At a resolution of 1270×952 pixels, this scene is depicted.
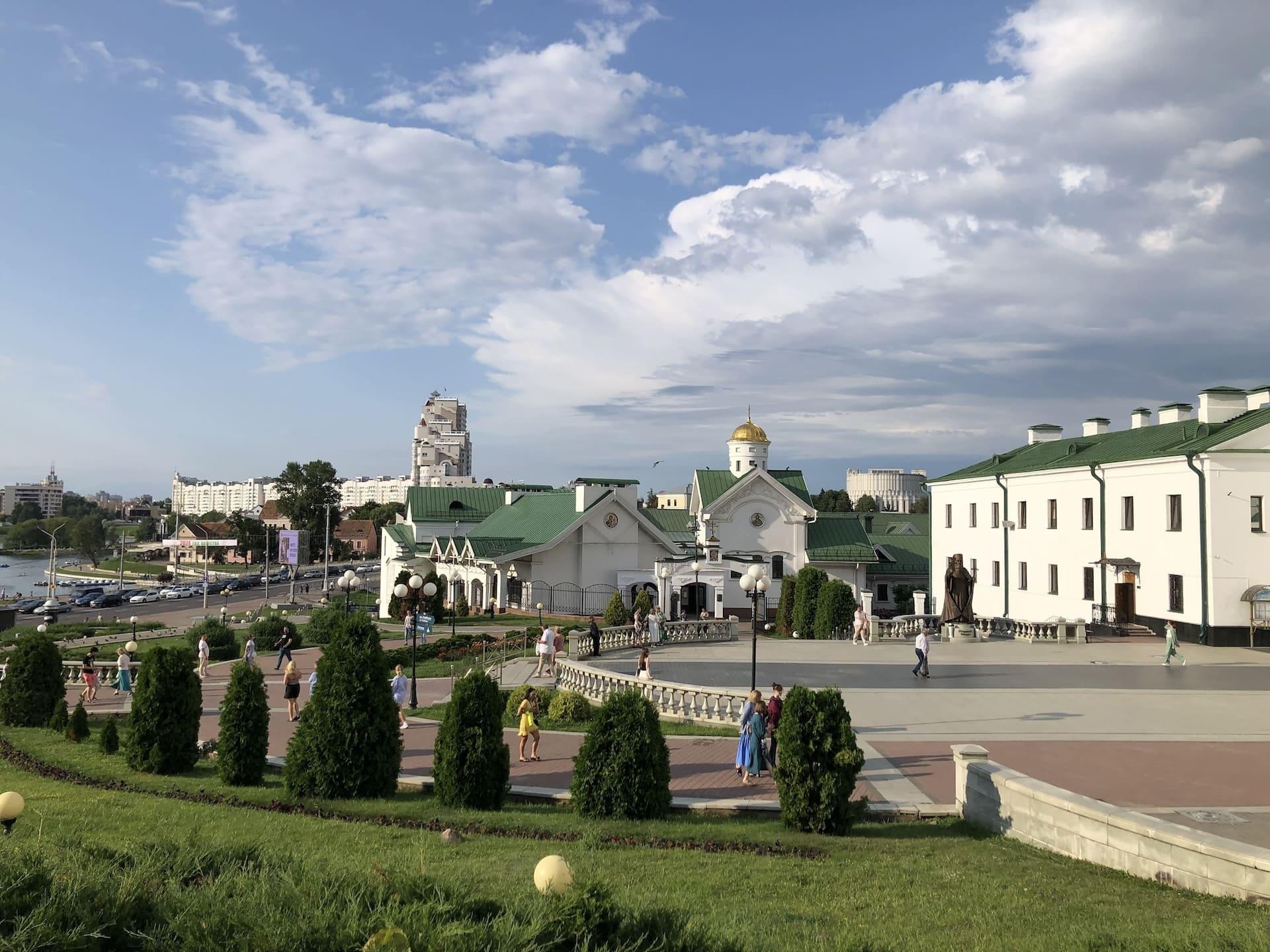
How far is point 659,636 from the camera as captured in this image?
29.2 metres

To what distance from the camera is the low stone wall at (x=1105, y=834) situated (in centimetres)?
750

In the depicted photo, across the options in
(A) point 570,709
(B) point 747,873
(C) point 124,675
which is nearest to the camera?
(B) point 747,873

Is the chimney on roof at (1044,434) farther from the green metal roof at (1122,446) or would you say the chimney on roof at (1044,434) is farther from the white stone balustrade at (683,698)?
the white stone balustrade at (683,698)

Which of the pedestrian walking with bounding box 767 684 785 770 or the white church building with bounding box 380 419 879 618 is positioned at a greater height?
the white church building with bounding box 380 419 879 618

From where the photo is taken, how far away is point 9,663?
1844cm

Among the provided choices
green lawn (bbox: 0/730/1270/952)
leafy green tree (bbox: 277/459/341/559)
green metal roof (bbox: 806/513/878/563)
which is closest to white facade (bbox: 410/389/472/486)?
leafy green tree (bbox: 277/459/341/559)

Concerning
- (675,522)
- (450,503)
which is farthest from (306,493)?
(675,522)

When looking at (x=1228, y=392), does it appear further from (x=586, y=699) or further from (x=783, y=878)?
(x=783, y=878)

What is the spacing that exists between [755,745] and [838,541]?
40.5m

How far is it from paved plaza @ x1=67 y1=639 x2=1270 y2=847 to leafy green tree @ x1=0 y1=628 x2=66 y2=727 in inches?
122

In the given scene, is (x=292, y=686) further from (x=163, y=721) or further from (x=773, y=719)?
(x=773, y=719)

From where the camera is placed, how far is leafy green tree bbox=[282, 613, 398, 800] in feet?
37.0

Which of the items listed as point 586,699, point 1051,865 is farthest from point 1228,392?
point 1051,865

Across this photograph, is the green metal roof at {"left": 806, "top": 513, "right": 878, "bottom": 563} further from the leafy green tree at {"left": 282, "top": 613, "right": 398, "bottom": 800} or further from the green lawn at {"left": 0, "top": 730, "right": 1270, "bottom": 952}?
the leafy green tree at {"left": 282, "top": 613, "right": 398, "bottom": 800}
